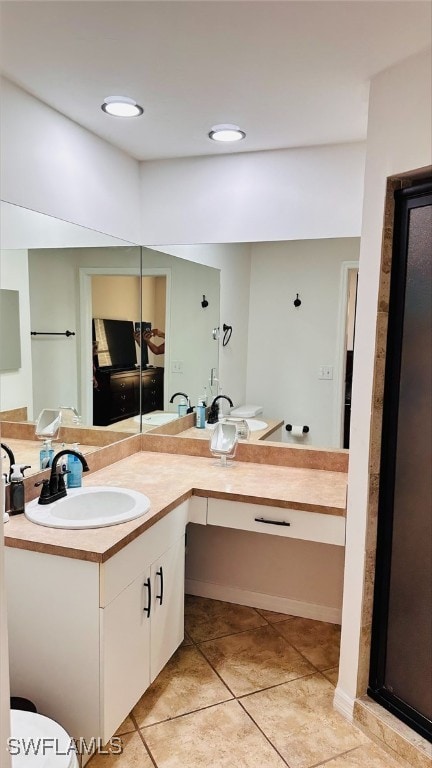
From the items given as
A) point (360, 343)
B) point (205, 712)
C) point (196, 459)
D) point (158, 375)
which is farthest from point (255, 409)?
point (205, 712)

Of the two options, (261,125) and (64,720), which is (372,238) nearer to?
(261,125)

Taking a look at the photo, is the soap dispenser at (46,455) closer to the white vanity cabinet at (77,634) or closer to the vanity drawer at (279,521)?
the white vanity cabinet at (77,634)

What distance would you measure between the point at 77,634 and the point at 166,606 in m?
0.53

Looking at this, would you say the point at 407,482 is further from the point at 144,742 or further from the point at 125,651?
the point at 144,742

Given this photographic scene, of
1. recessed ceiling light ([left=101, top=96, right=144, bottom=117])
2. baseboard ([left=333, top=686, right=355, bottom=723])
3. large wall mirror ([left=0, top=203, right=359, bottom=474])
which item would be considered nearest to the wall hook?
large wall mirror ([left=0, top=203, right=359, bottom=474])

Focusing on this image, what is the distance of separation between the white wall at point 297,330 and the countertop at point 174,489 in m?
0.29

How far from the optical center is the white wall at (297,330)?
8.38 ft

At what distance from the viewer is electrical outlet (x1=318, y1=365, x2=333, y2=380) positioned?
258 centimetres

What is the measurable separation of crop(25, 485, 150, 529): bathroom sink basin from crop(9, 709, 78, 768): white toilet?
613mm

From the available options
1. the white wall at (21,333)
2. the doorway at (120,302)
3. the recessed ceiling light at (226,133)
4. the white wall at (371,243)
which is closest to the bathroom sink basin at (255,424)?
the doorway at (120,302)

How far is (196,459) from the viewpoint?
2.83 metres

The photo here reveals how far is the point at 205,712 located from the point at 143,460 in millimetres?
1215

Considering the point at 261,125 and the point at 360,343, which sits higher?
the point at 261,125

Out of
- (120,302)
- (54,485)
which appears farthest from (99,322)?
(54,485)
